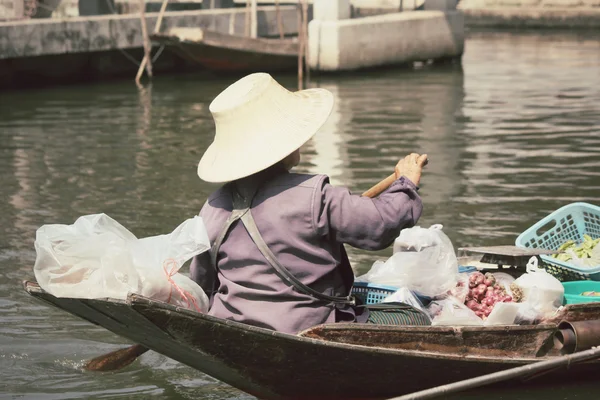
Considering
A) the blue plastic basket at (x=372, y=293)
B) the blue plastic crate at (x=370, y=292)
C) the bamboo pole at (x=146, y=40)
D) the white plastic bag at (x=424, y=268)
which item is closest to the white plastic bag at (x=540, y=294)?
the white plastic bag at (x=424, y=268)

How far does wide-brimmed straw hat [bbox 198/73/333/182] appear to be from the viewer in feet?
13.6

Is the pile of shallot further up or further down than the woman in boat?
further down

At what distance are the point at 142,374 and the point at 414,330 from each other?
1.55 meters

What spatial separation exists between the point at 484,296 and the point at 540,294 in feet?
0.86

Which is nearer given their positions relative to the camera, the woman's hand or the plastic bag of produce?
the plastic bag of produce

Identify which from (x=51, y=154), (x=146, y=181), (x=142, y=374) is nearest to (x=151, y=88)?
(x=51, y=154)

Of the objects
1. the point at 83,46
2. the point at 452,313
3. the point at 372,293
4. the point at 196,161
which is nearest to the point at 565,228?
the point at 452,313

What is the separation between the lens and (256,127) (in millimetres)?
4207

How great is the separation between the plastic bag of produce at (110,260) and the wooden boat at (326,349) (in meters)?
0.07

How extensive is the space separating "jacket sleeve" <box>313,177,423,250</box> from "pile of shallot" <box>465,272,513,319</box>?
1.04 meters

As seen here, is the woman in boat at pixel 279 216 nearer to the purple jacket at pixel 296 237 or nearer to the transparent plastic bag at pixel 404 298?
the purple jacket at pixel 296 237

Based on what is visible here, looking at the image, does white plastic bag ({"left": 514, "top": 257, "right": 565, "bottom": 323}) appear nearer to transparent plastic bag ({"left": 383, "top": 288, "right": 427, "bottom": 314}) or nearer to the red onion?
the red onion

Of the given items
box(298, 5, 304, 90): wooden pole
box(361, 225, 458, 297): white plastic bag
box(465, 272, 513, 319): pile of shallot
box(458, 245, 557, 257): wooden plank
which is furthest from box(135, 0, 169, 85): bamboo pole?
box(465, 272, 513, 319): pile of shallot

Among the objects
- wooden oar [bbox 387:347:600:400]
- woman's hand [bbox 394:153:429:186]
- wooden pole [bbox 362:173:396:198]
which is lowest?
wooden oar [bbox 387:347:600:400]
